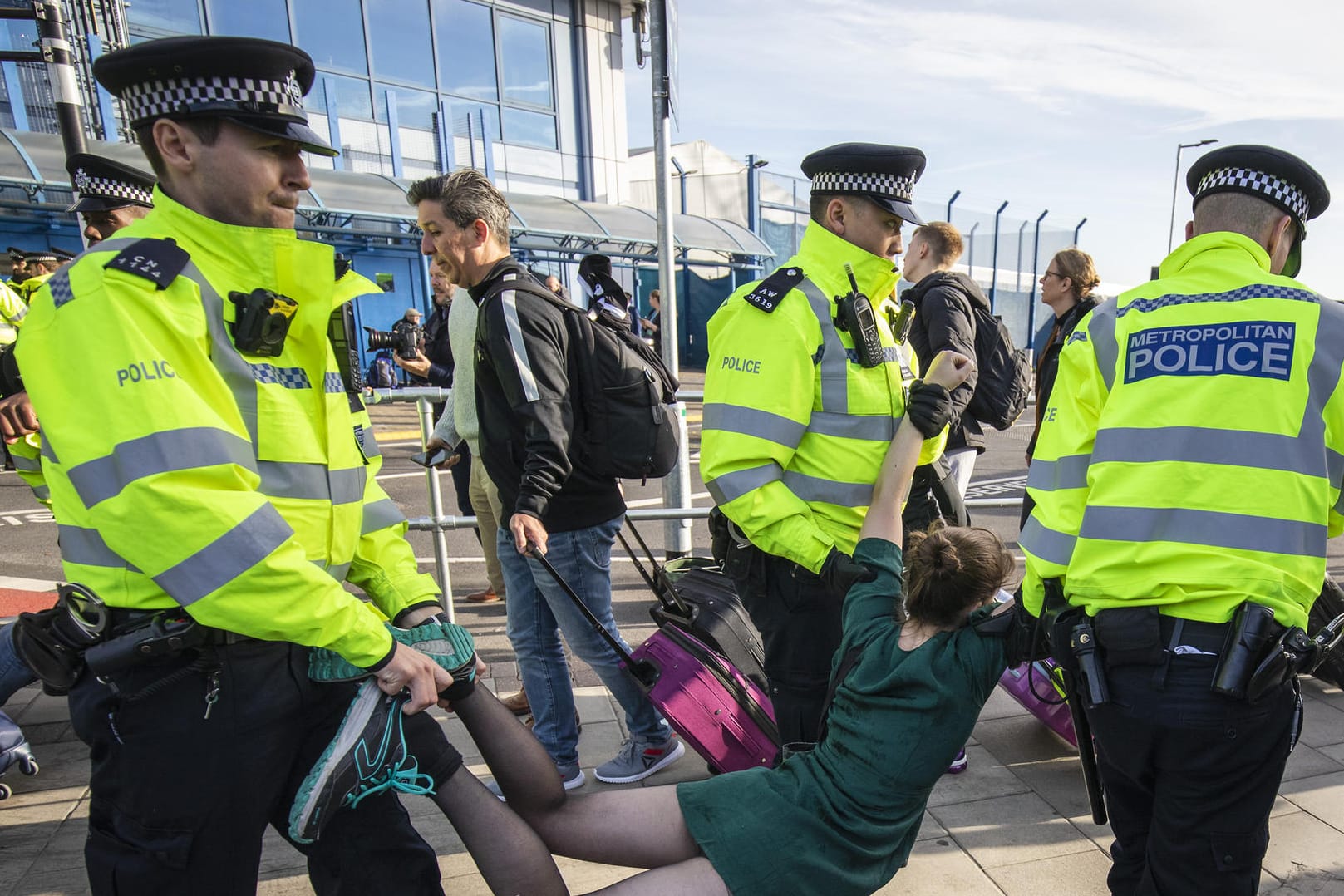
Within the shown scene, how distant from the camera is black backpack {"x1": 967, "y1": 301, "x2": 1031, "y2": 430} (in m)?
4.29

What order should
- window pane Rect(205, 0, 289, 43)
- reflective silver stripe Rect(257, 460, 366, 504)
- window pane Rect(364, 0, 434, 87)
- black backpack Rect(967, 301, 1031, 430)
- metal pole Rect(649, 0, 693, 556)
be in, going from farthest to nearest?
window pane Rect(364, 0, 434, 87) < window pane Rect(205, 0, 289, 43) < metal pole Rect(649, 0, 693, 556) < black backpack Rect(967, 301, 1031, 430) < reflective silver stripe Rect(257, 460, 366, 504)

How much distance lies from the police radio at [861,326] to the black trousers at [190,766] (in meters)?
1.60

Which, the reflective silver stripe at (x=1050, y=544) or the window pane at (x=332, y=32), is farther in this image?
the window pane at (x=332, y=32)

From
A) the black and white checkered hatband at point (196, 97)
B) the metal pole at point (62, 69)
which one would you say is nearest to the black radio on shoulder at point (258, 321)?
the black and white checkered hatband at point (196, 97)

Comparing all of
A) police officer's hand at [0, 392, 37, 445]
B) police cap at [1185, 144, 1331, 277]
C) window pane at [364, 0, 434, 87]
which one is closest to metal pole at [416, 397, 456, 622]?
police officer's hand at [0, 392, 37, 445]

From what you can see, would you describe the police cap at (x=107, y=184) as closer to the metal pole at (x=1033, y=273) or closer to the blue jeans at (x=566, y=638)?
the blue jeans at (x=566, y=638)

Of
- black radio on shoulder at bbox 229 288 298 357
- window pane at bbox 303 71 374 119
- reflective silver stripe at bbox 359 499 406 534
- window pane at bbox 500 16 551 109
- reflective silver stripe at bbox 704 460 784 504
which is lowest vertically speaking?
reflective silver stripe at bbox 704 460 784 504

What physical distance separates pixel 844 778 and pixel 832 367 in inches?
42.4

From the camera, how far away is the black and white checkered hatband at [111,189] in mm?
2750

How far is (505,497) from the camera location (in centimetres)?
304

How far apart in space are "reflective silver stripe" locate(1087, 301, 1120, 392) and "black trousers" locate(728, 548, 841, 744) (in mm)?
896

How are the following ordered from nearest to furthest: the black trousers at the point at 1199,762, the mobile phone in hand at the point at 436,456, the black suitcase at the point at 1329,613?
the black trousers at the point at 1199,762, the black suitcase at the point at 1329,613, the mobile phone in hand at the point at 436,456

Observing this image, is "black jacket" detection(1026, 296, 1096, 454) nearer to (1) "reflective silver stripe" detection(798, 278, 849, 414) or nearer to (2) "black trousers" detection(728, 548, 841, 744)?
(1) "reflective silver stripe" detection(798, 278, 849, 414)

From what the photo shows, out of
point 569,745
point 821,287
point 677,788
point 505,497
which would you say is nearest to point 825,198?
point 821,287
